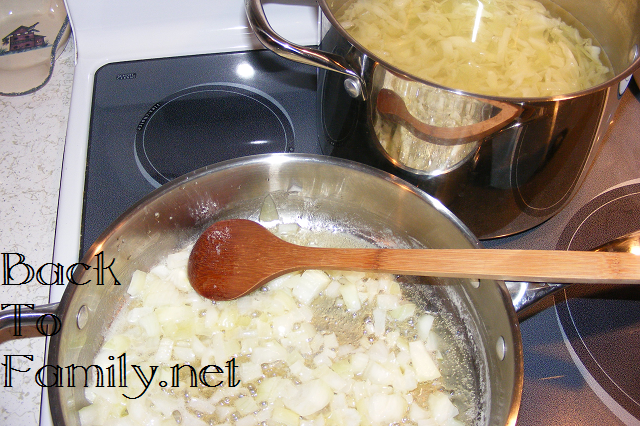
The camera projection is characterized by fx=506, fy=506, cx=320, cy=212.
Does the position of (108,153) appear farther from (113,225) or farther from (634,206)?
(634,206)

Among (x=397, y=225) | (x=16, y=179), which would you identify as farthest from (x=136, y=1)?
(x=397, y=225)

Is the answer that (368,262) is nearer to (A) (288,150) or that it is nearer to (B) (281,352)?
(B) (281,352)

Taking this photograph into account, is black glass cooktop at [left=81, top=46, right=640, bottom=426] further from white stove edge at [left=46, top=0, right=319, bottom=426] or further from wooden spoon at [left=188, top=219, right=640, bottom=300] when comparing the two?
wooden spoon at [left=188, top=219, right=640, bottom=300]

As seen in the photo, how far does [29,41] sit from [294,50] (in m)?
0.76

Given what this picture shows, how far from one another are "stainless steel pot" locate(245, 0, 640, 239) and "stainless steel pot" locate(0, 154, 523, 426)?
0.18 ft

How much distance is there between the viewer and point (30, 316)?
2.04 ft

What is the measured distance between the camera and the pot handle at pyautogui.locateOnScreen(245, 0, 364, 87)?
2.37 feet

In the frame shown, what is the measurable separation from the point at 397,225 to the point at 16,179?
718mm

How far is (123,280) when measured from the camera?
0.81 meters

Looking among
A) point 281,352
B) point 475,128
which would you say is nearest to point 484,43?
point 475,128

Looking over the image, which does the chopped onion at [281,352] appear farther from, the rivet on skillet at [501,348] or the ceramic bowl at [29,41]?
the ceramic bowl at [29,41]

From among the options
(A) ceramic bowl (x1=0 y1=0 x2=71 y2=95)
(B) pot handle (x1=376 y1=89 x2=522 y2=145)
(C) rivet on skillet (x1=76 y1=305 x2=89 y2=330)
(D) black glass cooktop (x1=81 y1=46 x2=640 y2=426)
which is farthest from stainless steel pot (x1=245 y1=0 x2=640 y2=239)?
(A) ceramic bowl (x1=0 y1=0 x2=71 y2=95)

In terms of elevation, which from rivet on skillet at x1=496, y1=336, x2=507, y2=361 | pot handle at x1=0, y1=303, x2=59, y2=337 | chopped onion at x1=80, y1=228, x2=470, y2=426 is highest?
pot handle at x1=0, y1=303, x2=59, y2=337

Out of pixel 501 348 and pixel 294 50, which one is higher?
pixel 294 50
